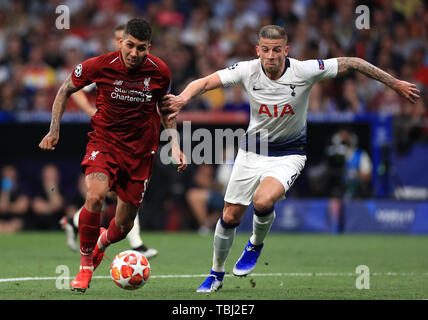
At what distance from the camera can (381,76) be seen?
8172 mm

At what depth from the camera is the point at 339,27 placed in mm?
18859

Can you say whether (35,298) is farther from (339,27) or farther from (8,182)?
(339,27)

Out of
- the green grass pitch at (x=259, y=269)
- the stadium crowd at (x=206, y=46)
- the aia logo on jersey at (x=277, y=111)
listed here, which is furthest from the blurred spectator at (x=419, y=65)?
the aia logo on jersey at (x=277, y=111)

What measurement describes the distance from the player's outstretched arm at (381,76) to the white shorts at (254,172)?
3.43 ft

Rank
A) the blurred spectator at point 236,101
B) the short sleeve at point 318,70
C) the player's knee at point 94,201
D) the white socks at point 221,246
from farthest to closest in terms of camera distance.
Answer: the blurred spectator at point 236,101, the short sleeve at point 318,70, the white socks at point 221,246, the player's knee at point 94,201

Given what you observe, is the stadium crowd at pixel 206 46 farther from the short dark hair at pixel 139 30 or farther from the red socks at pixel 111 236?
the short dark hair at pixel 139 30

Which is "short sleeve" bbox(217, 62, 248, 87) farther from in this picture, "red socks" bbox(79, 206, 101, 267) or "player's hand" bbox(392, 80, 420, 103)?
"red socks" bbox(79, 206, 101, 267)

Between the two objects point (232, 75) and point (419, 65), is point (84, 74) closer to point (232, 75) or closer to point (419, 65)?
point (232, 75)

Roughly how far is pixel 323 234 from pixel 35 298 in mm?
10066

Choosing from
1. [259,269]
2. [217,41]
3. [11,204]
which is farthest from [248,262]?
[217,41]

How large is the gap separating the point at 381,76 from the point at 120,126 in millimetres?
2589

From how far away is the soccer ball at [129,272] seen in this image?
7.53 metres

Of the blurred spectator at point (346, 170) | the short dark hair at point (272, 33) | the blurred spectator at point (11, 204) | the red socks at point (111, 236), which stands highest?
the short dark hair at point (272, 33)
